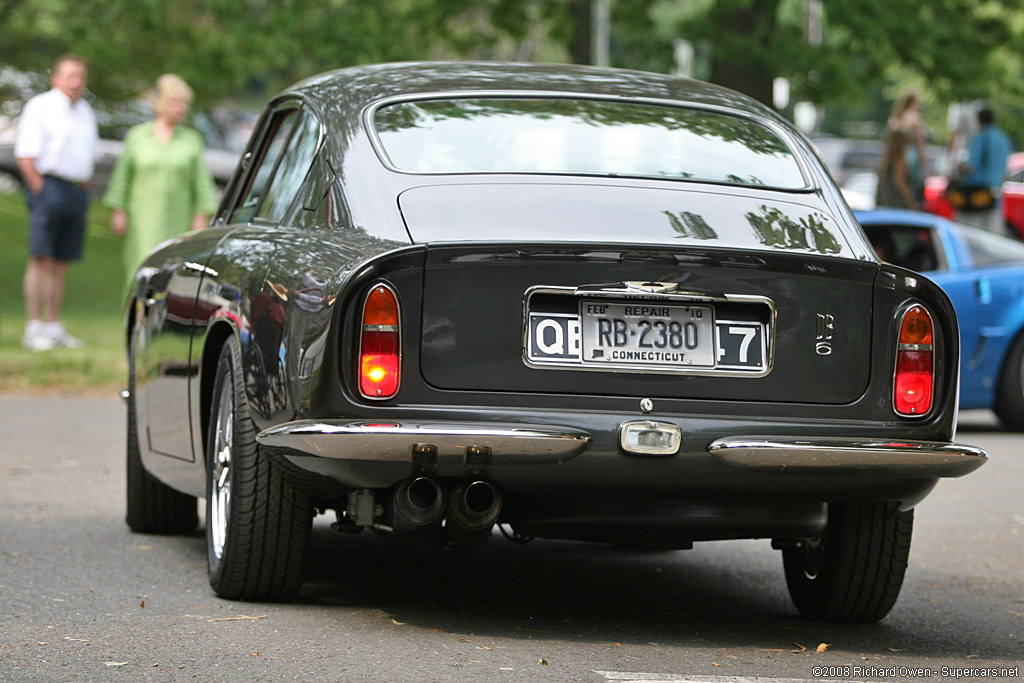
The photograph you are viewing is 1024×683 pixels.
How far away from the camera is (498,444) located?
15.1 feet

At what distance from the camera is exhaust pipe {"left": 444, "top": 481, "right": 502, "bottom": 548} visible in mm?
4848

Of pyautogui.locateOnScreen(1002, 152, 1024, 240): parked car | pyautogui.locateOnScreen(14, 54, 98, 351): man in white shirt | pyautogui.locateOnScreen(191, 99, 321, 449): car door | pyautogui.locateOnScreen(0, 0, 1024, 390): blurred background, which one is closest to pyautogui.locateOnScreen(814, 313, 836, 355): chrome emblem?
pyautogui.locateOnScreen(191, 99, 321, 449): car door

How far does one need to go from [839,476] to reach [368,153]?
171cm

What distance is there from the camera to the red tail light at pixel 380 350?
4707 mm

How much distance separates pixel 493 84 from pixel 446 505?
1618 millimetres

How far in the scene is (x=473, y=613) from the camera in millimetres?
5398

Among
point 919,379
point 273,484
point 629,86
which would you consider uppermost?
point 629,86

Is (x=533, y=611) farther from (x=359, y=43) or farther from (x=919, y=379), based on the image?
(x=359, y=43)

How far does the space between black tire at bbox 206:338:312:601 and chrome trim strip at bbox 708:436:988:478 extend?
1288mm

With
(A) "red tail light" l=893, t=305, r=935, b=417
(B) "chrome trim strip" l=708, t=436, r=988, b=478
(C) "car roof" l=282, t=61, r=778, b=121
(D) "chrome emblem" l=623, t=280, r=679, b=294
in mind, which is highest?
(C) "car roof" l=282, t=61, r=778, b=121

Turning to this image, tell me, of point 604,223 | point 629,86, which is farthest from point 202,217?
point 604,223

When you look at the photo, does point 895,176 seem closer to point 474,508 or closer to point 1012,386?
point 1012,386

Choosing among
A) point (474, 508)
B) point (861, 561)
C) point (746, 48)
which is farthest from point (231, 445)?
point (746, 48)

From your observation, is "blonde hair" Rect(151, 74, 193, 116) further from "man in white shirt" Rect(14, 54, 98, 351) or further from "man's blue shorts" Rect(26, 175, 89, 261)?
"man's blue shorts" Rect(26, 175, 89, 261)
